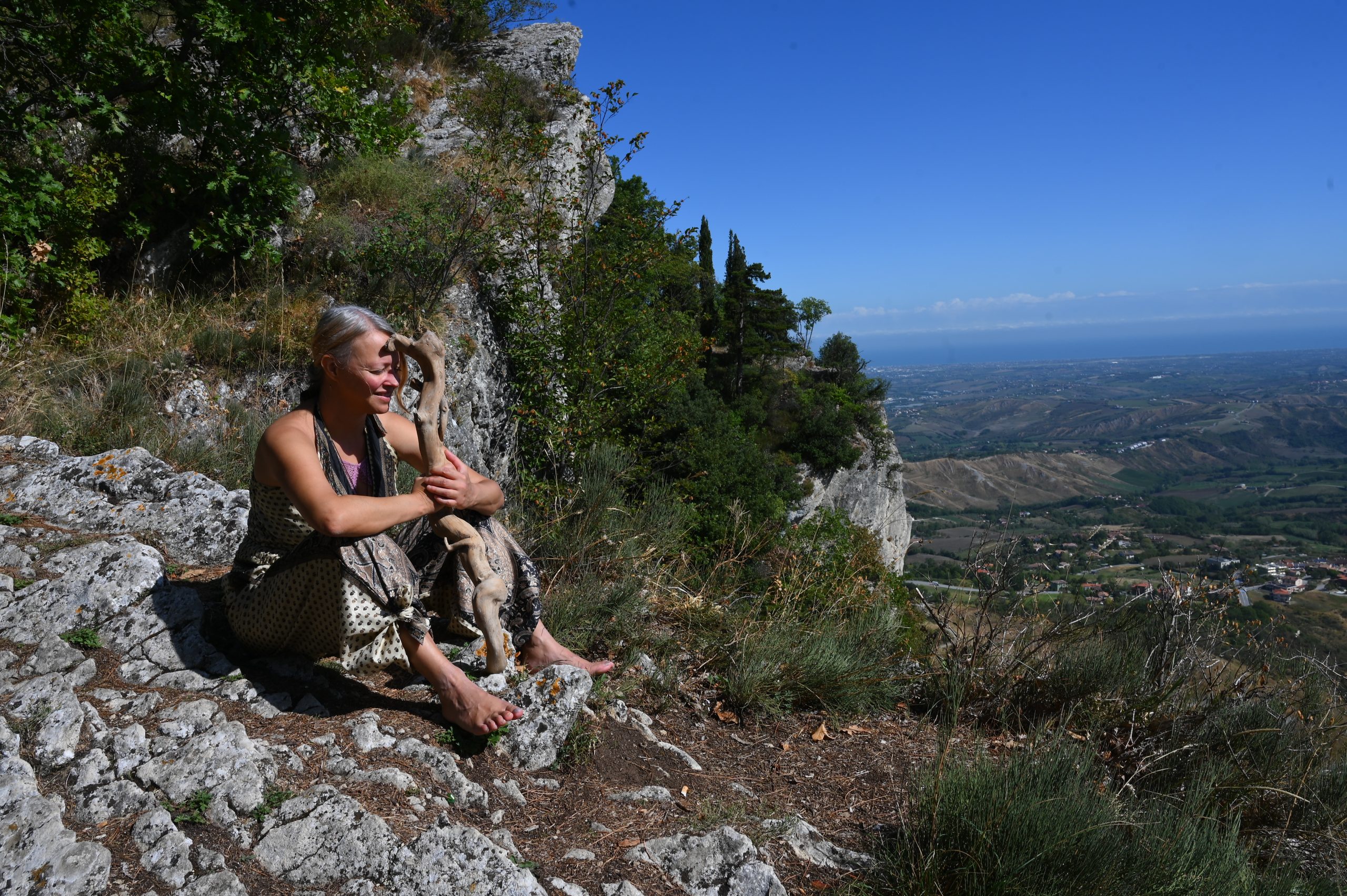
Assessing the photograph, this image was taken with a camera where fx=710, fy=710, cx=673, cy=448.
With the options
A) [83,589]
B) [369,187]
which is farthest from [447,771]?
[369,187]

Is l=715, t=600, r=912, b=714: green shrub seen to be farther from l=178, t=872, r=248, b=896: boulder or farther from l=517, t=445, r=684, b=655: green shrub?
l=178, t=872, r=248, b=896: boulder

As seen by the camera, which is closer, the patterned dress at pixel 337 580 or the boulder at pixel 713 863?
the boulder at pixel 713 863

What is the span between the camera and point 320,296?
8.01 meters

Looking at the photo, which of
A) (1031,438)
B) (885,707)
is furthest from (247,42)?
(1031,438)

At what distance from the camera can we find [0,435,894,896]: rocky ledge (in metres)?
2.01

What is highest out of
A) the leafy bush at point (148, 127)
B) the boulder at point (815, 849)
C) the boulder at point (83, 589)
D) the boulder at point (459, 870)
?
the leafy bush at point (148, 127)

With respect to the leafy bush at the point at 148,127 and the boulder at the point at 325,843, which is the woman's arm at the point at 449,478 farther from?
the leafy bush at the point at 148,127

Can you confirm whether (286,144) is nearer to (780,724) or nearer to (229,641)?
(229,641)

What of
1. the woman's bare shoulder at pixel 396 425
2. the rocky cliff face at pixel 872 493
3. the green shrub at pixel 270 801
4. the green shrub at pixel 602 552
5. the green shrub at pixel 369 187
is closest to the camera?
the green shrub at pixel 270 801

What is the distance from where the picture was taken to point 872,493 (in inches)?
1229

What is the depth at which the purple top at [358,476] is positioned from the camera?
2859mm

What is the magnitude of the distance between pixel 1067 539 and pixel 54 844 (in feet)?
20.3

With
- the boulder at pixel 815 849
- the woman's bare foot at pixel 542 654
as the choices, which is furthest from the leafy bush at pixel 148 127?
the boulder at pixel 815 849

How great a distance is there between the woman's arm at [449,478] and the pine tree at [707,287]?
26.3m
